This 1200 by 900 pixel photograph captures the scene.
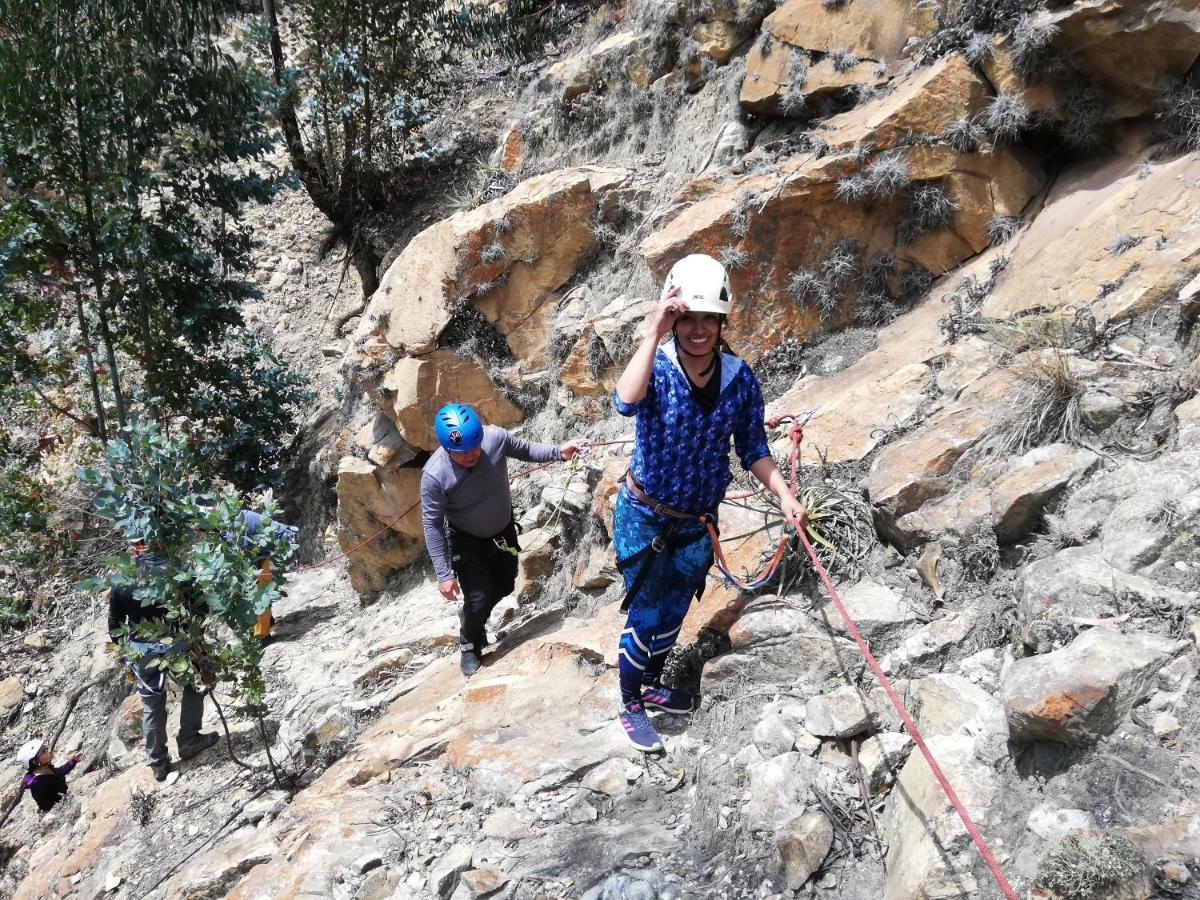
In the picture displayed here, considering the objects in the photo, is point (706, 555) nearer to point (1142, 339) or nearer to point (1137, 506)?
point (1137, 506)

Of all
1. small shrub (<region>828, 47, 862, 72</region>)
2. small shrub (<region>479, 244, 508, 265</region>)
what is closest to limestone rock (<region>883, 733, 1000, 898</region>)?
small shrub (<region>828, 47, 862, 72</region>)

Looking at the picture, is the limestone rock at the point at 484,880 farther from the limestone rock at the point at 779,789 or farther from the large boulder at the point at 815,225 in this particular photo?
the large boulder at the point at 815,225

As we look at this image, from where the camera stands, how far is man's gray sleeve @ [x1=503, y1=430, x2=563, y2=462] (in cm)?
505

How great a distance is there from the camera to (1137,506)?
3.00 meters

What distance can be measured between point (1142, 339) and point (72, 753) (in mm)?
9790

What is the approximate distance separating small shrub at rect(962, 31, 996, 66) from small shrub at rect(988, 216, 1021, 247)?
107cm

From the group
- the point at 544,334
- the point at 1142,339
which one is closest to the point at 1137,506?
the point at 1142,339

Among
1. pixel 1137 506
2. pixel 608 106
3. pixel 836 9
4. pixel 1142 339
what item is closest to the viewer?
pixel 1137 506

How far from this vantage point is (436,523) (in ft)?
15.6

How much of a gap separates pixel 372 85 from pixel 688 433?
10.2 meters

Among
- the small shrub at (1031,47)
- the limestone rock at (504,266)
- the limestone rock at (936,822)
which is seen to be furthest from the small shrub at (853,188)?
the limestone rock at (936,822)

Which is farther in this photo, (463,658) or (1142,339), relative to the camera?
(463,658)

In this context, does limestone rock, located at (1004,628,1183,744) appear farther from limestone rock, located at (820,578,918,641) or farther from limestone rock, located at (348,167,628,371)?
limestone rock, located at (348,167,628,371)

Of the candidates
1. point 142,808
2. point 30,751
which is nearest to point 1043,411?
point 142,808
